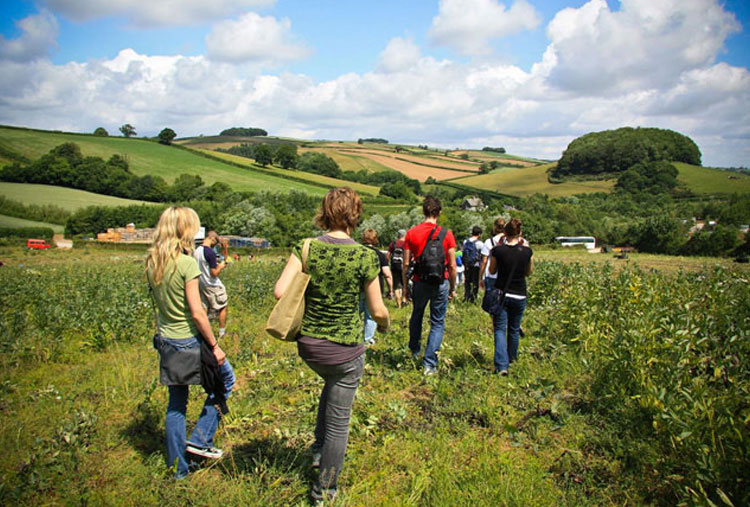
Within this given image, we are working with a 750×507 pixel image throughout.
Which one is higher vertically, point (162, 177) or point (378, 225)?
point (162, 177)

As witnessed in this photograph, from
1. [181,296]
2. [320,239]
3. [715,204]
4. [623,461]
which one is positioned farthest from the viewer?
[715,204]

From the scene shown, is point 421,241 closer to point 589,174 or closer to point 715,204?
point 715,204

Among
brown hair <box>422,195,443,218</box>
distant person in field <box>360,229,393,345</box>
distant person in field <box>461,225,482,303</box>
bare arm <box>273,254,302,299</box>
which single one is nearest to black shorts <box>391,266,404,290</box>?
distant person in field <box>461,225,482,303</box>

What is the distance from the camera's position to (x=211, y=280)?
6.78 metres

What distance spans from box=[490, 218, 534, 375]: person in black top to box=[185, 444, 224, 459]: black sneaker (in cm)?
337

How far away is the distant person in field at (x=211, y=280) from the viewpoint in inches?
264

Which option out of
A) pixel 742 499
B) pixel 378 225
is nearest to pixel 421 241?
pixel 742 499

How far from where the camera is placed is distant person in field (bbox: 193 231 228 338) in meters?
6.71

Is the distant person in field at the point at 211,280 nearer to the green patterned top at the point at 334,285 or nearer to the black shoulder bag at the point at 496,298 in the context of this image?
the black shoulder bag at the point at 496,298

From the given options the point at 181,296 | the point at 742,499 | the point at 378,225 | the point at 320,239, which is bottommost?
the point at 378,225

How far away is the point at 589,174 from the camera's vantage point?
4033 inches

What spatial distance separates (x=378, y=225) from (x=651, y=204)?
192 ft

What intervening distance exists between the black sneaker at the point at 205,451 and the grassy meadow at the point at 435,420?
114 mm

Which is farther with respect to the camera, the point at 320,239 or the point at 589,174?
the point at 589,174
